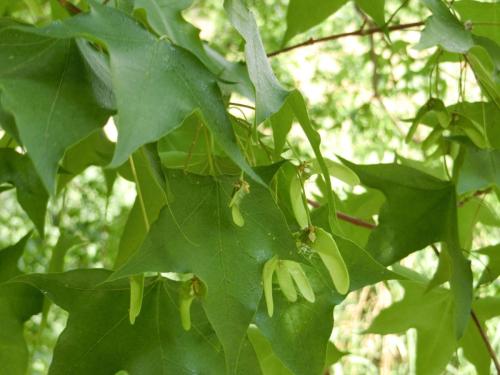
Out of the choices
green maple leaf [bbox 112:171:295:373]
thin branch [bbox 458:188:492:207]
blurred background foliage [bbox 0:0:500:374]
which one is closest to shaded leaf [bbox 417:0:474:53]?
green maple leaf [bbox 112:171:295:373]

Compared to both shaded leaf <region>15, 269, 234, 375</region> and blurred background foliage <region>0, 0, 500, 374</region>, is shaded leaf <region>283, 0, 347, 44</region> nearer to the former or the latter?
shaded leaf <region>15, 269, 234, 375</region>

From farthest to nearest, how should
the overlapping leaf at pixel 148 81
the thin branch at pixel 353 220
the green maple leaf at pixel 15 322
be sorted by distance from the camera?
the thin branch at pixel 353 220
the green maple leaf at pixel 15 322
the overlapping leaf at pixel 148 81

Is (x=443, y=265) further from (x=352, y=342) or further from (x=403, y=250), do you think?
(x=352, y=342)

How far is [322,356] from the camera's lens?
20.6 inches

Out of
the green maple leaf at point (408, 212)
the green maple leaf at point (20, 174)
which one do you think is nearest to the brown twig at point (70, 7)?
the green maple leaf at point (20, 174)

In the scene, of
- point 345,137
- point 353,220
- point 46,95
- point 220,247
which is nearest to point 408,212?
point 353,220

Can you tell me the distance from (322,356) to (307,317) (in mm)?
25

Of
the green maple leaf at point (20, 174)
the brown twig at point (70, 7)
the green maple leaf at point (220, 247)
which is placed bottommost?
the green maple leaf at point (20, 174)

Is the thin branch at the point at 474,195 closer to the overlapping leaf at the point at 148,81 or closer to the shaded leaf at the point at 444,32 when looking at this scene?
the shaded leaf at the point at 444,32

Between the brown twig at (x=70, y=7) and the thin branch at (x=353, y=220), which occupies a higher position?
the brown twig at (x=70, y=7)

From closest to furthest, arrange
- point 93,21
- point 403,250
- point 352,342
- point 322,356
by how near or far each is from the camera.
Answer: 1. point 93,21
2. point 322,356
3. point 403,250
4. point 352,342

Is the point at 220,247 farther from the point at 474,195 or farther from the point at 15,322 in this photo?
the point at 474,195

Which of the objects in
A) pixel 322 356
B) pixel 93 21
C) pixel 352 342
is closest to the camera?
pixel 93 21

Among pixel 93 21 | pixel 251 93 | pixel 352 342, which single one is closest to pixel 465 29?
pixel 251 93
